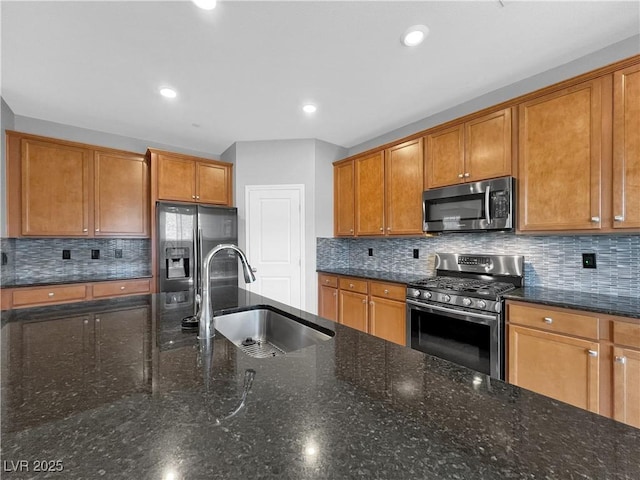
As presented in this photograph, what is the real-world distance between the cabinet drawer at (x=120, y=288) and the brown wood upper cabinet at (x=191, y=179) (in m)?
1.01

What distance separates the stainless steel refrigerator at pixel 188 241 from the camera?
3.16 meters

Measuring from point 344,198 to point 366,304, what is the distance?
1.44 metres

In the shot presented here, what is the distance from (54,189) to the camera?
2.98 meters

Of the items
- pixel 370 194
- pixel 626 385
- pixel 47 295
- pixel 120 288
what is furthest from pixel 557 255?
pixel 47 295

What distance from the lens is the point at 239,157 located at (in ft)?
12.5

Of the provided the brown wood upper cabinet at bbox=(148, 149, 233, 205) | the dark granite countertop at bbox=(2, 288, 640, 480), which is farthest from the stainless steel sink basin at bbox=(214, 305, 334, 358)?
the brown wood upper cabinet at bbox=(148, 149, 233, 205)

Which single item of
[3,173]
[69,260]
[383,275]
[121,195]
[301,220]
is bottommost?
[383,275]

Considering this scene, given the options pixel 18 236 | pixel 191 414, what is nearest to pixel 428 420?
pixel 191 414

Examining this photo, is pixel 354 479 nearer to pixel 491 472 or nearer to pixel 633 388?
pixel 491 472

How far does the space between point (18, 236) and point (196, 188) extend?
68.1 inches

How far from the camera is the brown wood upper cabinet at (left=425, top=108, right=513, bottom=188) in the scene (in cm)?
232

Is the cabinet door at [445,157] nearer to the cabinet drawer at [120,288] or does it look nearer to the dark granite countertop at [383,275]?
the dark granite countertop at [383,275]

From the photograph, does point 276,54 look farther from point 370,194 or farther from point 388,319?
point 388,319

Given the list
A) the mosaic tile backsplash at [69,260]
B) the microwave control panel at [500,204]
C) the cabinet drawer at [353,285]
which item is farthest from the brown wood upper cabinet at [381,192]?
the mosaic tile backsplash at [69,260]
